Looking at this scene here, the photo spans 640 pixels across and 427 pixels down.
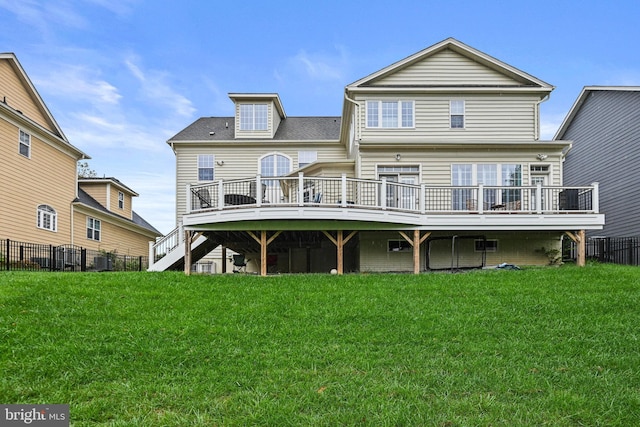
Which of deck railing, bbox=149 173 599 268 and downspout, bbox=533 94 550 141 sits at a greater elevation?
downspout, bbox=533 94 550 141

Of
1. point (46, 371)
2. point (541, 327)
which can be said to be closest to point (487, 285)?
point (541, 327)

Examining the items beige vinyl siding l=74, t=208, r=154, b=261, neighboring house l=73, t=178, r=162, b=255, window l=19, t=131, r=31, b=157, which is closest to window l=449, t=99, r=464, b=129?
window l=19, t=131, r=31, b=157

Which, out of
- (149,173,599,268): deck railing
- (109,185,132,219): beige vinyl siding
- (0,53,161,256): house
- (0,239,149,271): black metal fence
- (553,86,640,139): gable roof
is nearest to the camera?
(149,173,599,268): deck railing

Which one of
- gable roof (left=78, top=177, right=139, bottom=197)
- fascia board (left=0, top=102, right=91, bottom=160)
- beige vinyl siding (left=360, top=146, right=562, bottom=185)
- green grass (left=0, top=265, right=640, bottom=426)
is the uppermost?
fascia board (left=0, top=102, right=91, bottom=160)

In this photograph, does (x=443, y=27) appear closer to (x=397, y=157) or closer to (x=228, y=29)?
(x=397, y=157)

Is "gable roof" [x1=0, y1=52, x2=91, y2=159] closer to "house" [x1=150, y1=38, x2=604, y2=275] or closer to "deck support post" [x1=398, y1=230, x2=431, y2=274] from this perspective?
"house" [x1=150, y1=38, x2=604, y2=275]

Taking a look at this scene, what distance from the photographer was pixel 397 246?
46.7ft

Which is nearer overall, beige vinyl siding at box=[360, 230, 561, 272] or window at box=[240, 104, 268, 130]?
beige vinyl siding at box=[360, 230, 561, 272]

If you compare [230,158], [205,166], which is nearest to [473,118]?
[230,158]

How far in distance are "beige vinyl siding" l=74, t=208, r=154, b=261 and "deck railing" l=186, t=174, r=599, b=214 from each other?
10082 millimetres

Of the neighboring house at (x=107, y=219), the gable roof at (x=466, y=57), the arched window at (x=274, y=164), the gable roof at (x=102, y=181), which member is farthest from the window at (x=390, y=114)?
the gable roof at (x=102, y=181)

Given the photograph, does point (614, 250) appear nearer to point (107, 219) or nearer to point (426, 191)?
point (426, 191)

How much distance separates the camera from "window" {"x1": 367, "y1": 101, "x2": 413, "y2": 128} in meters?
15.4

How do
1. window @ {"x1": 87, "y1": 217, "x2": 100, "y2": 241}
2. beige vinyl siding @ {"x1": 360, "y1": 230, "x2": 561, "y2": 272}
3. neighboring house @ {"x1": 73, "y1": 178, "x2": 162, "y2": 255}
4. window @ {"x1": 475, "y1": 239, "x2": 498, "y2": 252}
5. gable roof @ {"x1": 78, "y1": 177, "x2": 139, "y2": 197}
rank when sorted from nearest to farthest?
1. beige vinyl siding @ {"x1": 360, "y1": 230, "x2": 561, "y2": 272}
2. window @ {"x1": 475, "y1": 239, "x2": 498, "y2": 252}
3. neighboring house @ {"x1": 73, "y1": 178, "x2": 162, "y2": 255}
4. window @ {"x1": 87, "y1": 217, "x2": 100, "y2": 241}
5. gable roof @ {"x1": 78, "y1": 177, "x2": 139, "y2": 197}
